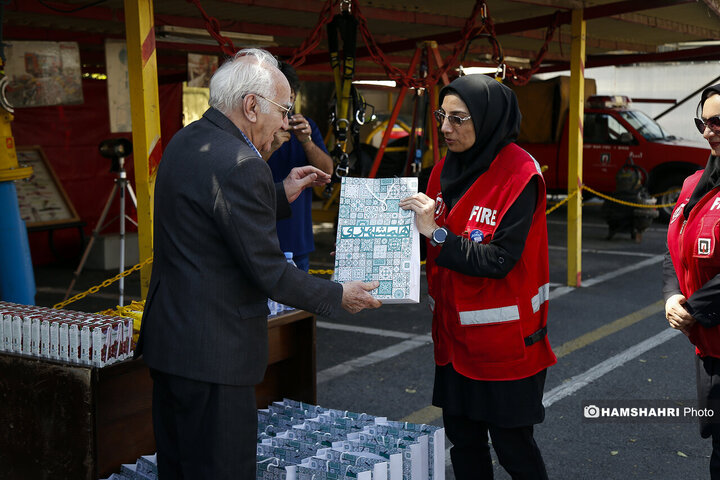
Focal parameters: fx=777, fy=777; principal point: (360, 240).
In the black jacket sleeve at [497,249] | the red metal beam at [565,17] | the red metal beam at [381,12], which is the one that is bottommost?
the black jacket sleeve at [497,249]

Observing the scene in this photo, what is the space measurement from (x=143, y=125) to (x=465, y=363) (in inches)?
131

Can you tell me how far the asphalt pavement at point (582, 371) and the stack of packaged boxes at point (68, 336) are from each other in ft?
6.85

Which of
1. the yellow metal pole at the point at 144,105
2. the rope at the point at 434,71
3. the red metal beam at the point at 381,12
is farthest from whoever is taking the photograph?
the red metal beam at the point at 381,12

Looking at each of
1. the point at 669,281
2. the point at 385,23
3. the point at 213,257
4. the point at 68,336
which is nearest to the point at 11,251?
the point at 68,336

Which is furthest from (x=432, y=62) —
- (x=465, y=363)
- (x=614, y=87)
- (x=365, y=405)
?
(x=614, y=87)

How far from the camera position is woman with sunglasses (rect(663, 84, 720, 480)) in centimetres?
298

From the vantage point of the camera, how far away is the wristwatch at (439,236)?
2834 mm

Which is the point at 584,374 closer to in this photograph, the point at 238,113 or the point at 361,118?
the point at 361,118

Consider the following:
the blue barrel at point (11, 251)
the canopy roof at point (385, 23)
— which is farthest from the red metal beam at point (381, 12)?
the blue barrel at point (11, 251)

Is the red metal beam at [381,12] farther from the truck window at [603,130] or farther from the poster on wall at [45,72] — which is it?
the truck window at [603,130]

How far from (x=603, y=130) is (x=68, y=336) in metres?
13.0
